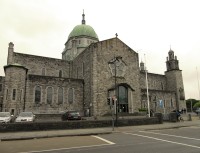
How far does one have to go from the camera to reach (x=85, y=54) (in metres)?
38.3

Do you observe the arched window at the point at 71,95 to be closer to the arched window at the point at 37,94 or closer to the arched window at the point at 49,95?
the arched window at the point at 49,95

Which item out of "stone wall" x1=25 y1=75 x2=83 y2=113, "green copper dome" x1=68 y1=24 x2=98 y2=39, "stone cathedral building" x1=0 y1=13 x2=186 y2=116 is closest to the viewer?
"stone cathedral building" x1=0 y1=13 x2=186 y2=116

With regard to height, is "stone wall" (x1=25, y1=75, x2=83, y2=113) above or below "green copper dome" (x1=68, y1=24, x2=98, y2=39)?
below

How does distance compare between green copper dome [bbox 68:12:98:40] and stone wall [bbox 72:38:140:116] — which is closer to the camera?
stone wall [bbox 72:38:140:116]

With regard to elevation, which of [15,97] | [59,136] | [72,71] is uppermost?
[72,71]

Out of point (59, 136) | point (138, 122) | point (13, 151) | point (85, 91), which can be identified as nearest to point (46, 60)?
point (85, 91)

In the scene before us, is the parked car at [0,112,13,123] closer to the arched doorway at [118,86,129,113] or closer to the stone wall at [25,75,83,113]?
the stone wall at [25,75,83,113]

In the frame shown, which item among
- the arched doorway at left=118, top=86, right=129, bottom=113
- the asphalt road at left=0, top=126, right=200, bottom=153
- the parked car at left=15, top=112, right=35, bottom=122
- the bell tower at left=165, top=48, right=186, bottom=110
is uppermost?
the bell tower at left=165, top=48, right=186, bottom=110

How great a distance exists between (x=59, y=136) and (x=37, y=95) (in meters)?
19.0

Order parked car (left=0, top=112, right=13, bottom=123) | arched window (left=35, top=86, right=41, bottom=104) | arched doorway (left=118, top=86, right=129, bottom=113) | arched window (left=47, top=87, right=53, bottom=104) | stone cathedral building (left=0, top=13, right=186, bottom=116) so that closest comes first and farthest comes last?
parked car (left=0, top=112, right=13, bottom=123), stone cathedral building (left=0, top=13, right=186, bottom=116), arched window (left=35, top=86, right=41, bottom=104), arched window (left=47, top=87, right=53, bottom=104), arched doorway (left=118, top=86, right=129, bottom=113)

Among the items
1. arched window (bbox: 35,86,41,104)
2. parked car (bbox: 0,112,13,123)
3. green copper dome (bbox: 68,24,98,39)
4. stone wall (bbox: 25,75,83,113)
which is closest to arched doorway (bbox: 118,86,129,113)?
stone wall (bbox: 25,75,83,113)

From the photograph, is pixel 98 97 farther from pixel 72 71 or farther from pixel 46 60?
pixel 46 60

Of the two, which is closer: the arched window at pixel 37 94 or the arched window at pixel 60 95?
the arched window at pixel 37 94

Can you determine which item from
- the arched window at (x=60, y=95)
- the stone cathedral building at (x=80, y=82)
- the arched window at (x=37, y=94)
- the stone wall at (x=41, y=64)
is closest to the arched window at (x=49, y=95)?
the stone cathedral building at (x=80, y=82)
